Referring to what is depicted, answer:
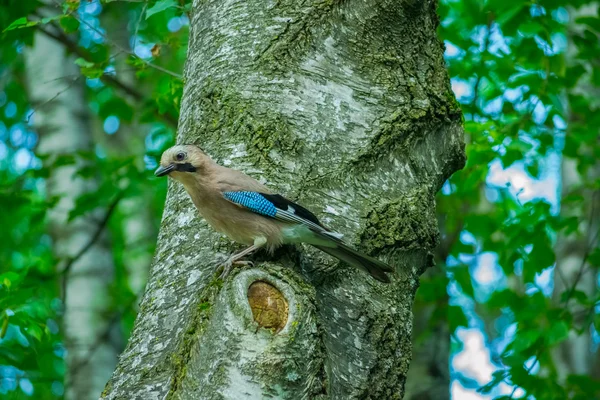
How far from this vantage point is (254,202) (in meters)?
3.91

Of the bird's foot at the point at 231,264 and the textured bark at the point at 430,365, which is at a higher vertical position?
the textured bark at the point at 430,365

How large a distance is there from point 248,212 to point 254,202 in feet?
0.39

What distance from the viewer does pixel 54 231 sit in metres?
9.22

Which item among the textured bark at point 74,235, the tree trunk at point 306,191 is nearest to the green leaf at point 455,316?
the textured bark at point 74,235

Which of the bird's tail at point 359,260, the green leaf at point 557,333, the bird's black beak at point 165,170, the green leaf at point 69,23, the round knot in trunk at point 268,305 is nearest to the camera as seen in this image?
the round knot in trunk at point 268,305

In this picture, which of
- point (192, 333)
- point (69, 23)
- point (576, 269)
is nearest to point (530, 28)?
point (69, 23)

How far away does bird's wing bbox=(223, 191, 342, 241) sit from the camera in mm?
3699

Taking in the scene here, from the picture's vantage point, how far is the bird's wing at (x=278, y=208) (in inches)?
146

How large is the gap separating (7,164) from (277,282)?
13737 millimetres

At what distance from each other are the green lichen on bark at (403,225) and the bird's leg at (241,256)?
50cm

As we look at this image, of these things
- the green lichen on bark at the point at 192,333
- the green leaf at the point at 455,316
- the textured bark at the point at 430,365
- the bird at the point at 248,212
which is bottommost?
the green lichen on bark at the point at 192,333

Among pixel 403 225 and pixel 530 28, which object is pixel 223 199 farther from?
pixel 530 28

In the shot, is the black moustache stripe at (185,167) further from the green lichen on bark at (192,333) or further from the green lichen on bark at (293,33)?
the green lichen on bark at (192,333)

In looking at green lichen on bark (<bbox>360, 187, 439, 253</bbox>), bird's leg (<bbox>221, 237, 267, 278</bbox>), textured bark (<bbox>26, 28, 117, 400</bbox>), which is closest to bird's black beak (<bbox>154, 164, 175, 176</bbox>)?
bird's leg (<bbox>221, 237, 267, 278</bbox>)
